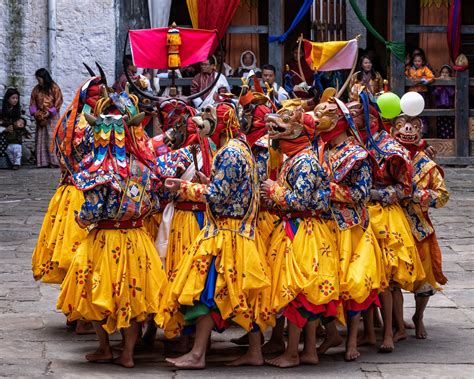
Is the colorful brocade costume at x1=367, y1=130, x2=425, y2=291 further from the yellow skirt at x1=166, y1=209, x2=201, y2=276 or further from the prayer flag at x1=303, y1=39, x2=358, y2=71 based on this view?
the yellow skirt at x1=166, y1=209, x2=201, y2=276

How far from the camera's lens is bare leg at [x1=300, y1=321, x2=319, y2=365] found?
745cm

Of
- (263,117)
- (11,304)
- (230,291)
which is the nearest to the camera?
(230,291)

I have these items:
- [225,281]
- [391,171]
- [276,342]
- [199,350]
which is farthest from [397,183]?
[199,350]

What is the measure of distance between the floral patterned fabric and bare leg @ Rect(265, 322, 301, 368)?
1.22 metres

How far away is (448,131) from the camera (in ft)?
61.0

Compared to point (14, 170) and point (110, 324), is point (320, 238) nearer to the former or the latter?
point (110, 324)

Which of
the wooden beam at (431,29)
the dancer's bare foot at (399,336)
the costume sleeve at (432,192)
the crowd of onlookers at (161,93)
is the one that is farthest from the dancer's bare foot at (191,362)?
the wooden beam at (431,29)

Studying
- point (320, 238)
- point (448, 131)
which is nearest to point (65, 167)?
point (320, 238)

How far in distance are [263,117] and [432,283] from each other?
166cm

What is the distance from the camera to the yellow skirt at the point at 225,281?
23.6 ft

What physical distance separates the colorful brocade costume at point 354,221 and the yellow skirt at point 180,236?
946 mm

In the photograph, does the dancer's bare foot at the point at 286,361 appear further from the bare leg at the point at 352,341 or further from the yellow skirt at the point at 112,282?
the yellow skirt at the point at 112,282

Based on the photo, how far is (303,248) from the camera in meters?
7.36

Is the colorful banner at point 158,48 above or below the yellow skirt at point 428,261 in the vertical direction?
above
